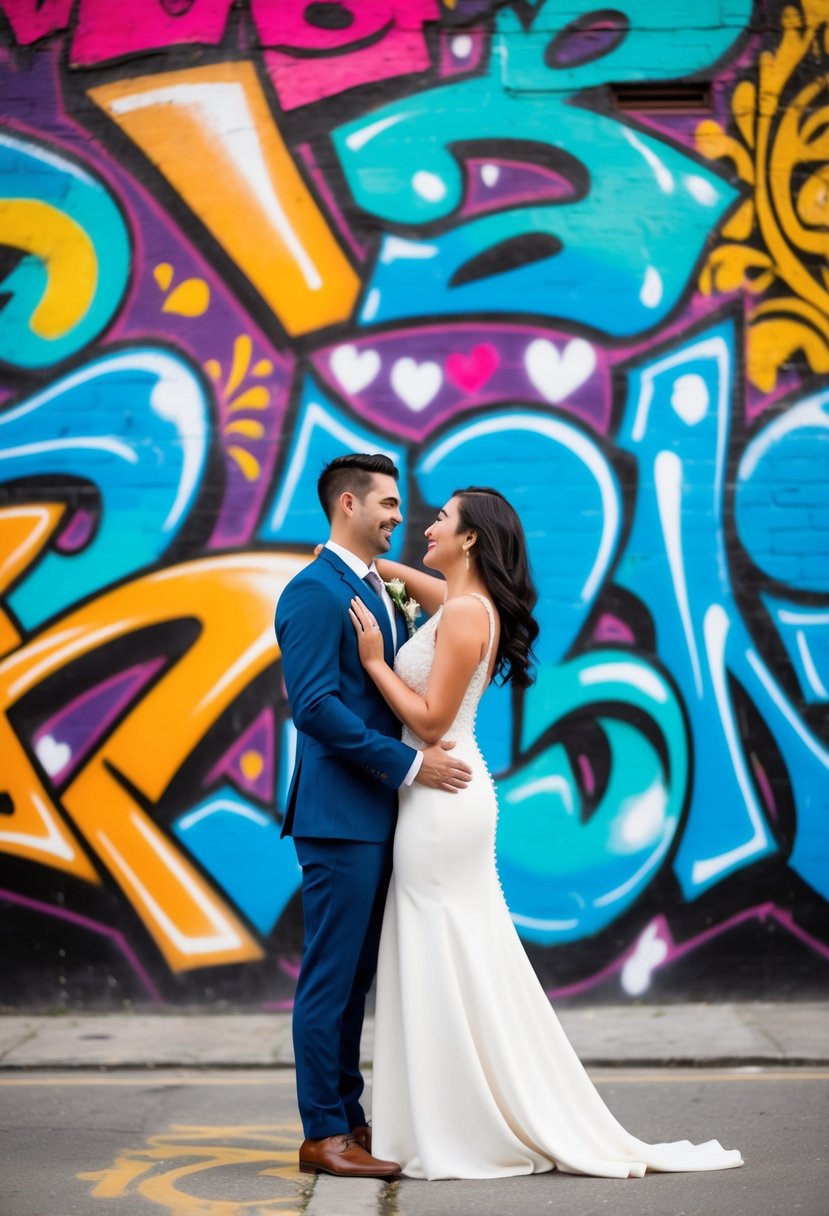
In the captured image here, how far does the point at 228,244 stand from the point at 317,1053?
4.28 m

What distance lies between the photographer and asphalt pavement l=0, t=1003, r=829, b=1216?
4.07 m

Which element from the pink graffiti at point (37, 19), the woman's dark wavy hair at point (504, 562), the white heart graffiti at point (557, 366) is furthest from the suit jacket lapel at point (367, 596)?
the pink graffiti at point (37, 19)

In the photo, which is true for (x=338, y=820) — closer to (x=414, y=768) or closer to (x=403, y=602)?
(x=414, y=768)

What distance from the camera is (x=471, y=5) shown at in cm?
717

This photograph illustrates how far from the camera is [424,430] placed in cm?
710

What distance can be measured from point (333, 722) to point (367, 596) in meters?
0.48

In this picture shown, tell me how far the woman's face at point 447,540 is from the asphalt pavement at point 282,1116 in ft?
6.16

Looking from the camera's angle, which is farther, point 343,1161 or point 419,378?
point 419,378

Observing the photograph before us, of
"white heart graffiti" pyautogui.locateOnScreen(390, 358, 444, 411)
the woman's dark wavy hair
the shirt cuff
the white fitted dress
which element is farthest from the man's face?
"white heart graffiti" pyautogui.locateOnScreen(390, 358, 444, 411)

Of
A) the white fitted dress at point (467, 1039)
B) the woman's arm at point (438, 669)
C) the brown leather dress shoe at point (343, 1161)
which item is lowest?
the brown leather dress shoe at point (343, 1161)

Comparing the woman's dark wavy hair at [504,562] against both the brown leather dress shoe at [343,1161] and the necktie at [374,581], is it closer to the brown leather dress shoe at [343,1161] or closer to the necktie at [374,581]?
the necktie at [374,581]

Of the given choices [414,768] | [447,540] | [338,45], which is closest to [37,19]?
[338,45]

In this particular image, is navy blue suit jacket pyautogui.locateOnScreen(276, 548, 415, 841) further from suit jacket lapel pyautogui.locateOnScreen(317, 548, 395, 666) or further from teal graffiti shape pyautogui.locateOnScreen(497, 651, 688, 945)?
teal graffiti shape pyautogui.locateOnScreen(497, 651, 688, 945)

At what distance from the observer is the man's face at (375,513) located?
4.60 metres
